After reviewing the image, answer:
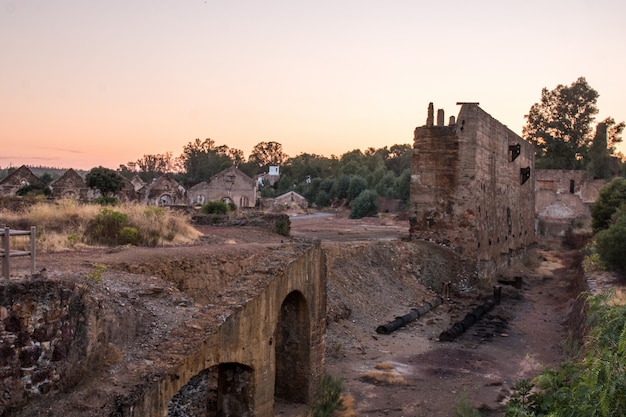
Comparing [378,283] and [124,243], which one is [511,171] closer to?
[378,283]

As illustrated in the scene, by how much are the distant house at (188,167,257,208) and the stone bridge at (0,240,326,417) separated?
31.4 meters

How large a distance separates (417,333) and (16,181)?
89.8 feet

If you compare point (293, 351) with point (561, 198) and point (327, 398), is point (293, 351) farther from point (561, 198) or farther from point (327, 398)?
point (561, 198)

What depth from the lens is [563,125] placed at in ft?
182

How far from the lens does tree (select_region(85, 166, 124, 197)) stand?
2986 centimetres

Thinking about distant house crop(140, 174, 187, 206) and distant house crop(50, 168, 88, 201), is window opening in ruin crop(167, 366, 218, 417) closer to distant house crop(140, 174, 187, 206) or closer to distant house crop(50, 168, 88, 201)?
distant house crop(50, 168, 88, 201)

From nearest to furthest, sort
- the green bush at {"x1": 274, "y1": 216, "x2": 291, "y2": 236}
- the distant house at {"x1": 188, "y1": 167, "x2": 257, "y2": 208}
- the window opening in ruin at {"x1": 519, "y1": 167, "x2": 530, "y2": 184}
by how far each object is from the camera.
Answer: the green bush at {"x1": 274, "y1": 216, "x2": 291, "y2": 236} < the window opening in ruin at {"x1": 519, "y1": 167, "x2": 530, "y2": 184} < the distant house at {"x1": 188, "y1": 167, "x2": 257, "y2": 208}

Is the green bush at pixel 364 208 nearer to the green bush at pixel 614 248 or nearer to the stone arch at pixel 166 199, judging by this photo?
the stone arch at pixel 166 199

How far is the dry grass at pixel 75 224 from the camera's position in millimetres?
14406

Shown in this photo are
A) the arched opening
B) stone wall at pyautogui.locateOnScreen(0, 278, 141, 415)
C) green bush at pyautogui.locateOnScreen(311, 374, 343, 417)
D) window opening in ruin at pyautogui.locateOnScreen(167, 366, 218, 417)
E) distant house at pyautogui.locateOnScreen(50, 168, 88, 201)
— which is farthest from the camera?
distant house at pyautogui.locateOnScreen(50, 168, 88, 201)

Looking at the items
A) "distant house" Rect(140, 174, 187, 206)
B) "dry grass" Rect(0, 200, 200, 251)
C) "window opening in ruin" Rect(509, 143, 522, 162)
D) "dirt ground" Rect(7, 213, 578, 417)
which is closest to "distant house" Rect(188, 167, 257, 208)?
"distant house" Rect(140, 174, 187, 206)

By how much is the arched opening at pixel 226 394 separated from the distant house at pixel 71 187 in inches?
1020

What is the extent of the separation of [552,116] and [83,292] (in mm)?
55702

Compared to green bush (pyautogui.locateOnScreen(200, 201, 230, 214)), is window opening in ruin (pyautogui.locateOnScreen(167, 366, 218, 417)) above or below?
below
